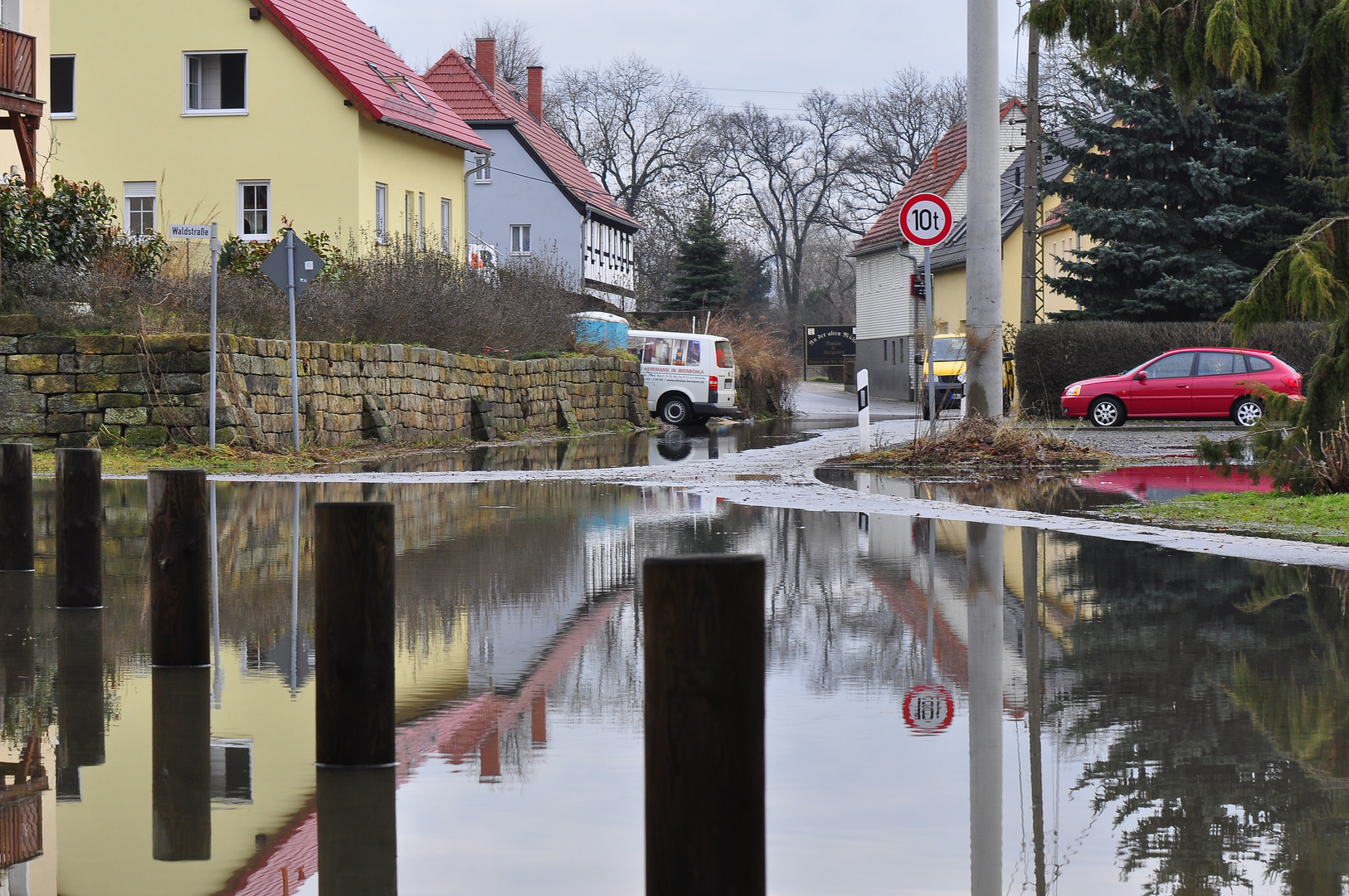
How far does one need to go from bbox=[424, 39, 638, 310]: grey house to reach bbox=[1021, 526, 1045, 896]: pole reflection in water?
46206 mm

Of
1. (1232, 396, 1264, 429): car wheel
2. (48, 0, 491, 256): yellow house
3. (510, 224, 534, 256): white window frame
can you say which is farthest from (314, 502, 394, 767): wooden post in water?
(510, 224, 534, 256): white window frame

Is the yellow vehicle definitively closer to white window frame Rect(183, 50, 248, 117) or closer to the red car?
the red car

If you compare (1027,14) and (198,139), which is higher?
(198,139)

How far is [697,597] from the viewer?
3207 millimetres

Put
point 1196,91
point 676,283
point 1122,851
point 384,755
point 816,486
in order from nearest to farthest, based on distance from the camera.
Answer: point 1122,851
point 384,755
point 1196,91
point 816,486
point 676,283

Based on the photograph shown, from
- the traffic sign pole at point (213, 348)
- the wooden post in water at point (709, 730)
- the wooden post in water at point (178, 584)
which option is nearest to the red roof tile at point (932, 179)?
the traffic sign pole at point (213, 348)

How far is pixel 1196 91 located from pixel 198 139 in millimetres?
25885

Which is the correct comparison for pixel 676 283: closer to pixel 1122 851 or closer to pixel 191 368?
pixel 191 368

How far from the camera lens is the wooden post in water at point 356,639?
4.75 m

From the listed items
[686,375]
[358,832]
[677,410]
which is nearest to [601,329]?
[686,375]

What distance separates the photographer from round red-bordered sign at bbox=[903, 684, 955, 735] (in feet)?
17.5

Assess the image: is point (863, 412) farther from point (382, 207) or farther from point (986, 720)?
point (382, 207)

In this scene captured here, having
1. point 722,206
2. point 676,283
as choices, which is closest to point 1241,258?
point 676,283

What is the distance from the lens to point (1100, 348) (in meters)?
32.4
